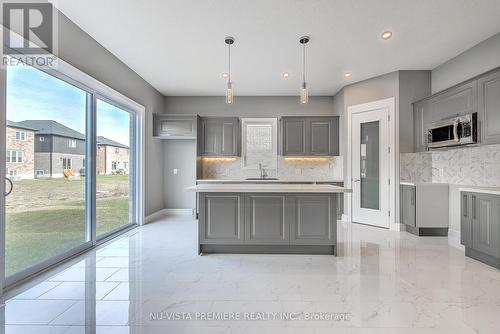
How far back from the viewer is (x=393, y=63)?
3.96m

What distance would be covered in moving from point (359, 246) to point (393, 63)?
10.2 ft

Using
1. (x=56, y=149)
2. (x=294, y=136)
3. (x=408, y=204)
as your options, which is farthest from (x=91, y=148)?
(x=408, y=204)

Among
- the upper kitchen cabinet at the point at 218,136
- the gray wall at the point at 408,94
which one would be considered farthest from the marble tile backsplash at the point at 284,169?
the gray wall at the point at 408,94

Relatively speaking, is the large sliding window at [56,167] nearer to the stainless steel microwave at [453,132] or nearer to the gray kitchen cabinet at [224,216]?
the gray kitchen cabinet at [224,216]

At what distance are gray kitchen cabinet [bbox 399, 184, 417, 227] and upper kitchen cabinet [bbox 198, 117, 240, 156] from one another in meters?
3.42

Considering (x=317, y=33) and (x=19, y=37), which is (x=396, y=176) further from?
(x=19, y=37)

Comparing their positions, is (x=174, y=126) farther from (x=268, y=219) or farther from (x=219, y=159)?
(x=268, y=219)

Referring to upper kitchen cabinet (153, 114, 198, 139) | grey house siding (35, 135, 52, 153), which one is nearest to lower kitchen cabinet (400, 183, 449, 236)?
upper kitchen cabinet (153, 114, 198, 139)

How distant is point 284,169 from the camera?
18.5 feet

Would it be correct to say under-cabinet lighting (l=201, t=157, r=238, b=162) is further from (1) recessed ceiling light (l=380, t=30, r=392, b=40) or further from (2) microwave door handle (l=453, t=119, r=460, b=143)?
(2) microwave door handle (l=453, t=119, r=460, b=143)

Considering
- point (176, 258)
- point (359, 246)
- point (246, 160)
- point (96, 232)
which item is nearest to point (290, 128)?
point (246, 160)

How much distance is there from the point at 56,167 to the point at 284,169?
14.0 ft

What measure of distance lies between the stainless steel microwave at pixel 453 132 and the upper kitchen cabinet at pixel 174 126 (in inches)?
175

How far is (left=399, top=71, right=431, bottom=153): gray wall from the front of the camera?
167 inches
